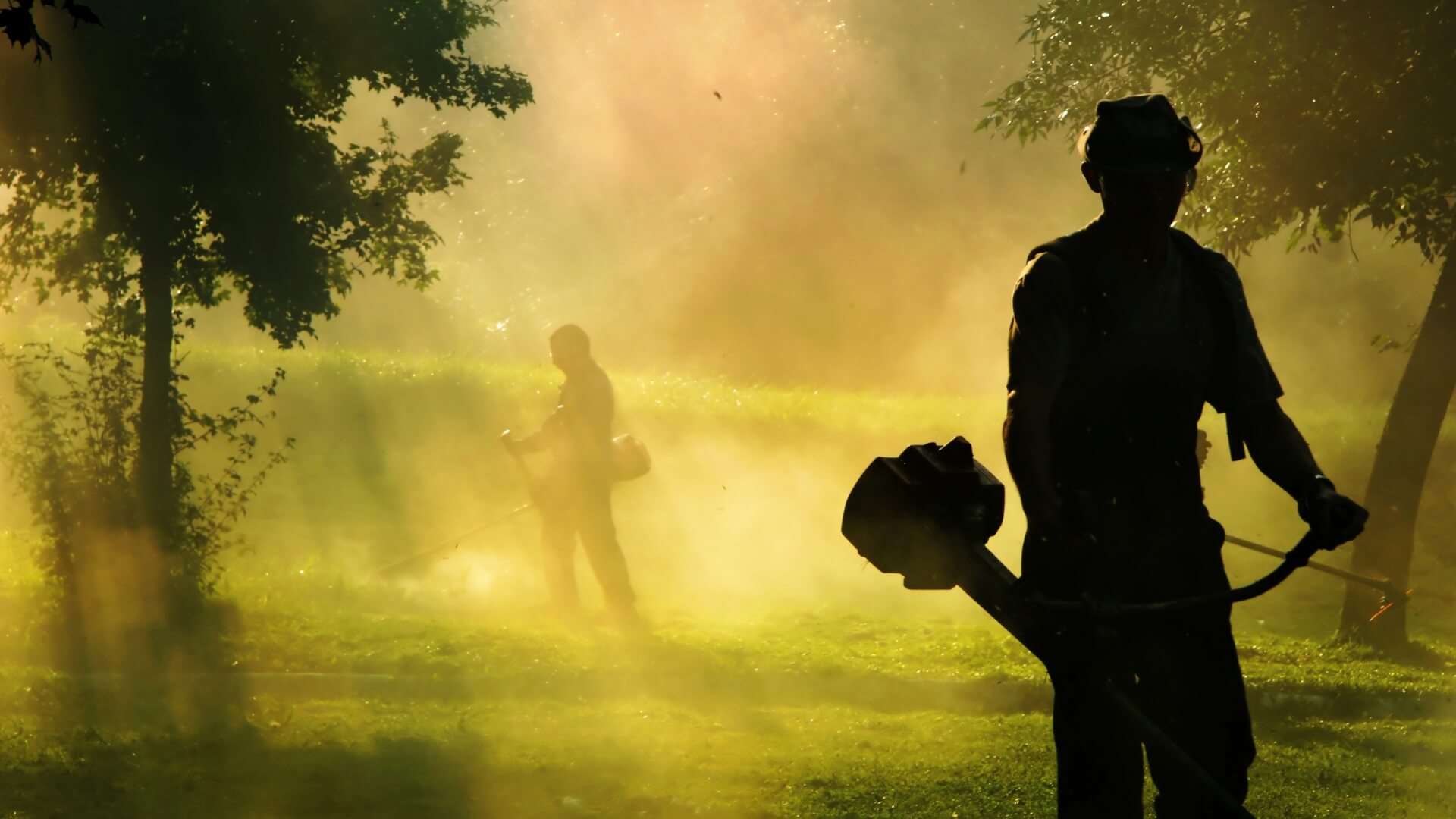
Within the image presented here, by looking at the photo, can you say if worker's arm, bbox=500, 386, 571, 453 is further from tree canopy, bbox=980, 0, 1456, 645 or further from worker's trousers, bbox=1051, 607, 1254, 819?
worker's trousers, bbox=1051, 607, 1254, 819

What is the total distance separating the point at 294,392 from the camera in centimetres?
2333

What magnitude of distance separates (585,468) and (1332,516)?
9450 mm

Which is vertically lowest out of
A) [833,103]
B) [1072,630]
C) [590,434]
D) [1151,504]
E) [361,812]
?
[361,812]

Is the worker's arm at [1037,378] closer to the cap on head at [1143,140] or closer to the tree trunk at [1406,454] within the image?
the cap on head at [1143,140]

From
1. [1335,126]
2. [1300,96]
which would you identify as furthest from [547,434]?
[1335,126]

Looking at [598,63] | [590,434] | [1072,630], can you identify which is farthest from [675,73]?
[1072,630]

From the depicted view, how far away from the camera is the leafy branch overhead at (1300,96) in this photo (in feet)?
41.0

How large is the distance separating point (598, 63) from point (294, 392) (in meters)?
28.5

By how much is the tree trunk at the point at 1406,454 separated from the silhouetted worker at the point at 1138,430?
957 centimetres

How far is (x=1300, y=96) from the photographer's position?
13.0 metres

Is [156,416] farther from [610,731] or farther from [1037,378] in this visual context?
[1037,378]

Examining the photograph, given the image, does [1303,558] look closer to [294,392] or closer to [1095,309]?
[1095,309]

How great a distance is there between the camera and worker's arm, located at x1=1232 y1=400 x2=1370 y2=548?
371 cm

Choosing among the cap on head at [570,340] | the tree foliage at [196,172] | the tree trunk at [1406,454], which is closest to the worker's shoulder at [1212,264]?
the tree foliage at [196,172]
